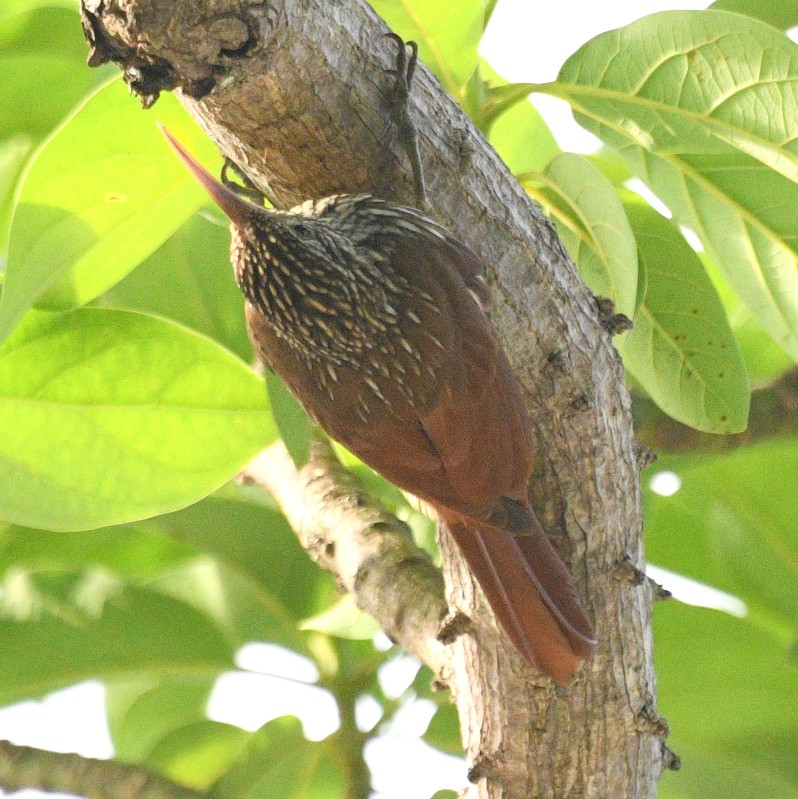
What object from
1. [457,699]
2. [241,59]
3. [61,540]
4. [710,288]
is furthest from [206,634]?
[241,59]

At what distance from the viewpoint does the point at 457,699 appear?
65.7 inches

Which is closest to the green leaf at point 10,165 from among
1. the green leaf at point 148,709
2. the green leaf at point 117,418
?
the green leaf at point 117,418

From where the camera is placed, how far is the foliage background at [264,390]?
5.43ft

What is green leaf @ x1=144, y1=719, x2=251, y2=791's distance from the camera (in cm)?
224

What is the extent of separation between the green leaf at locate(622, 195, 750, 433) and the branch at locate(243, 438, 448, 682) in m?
0.53

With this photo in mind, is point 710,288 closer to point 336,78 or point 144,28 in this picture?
point 336,78

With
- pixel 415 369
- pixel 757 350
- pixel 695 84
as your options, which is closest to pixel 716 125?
pixel 695 84

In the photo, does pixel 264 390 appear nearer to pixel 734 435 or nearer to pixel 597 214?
pixel 597 214

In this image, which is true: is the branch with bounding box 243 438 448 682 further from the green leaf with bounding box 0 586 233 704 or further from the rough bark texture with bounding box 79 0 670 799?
the green leaf with bounding box 0 586 233 704

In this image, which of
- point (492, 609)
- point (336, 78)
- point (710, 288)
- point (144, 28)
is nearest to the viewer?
point (144, 28)

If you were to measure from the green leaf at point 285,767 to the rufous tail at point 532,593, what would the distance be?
0.72 meters

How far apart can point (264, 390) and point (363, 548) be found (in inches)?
12.5

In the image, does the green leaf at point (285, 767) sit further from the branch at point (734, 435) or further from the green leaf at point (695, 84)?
the green leaf at point (695, 84)

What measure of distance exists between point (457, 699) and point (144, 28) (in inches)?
42.2
